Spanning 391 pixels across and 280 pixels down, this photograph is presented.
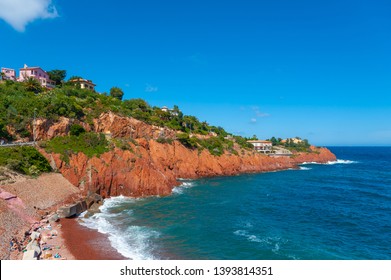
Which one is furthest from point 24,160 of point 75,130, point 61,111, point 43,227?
point 61,111

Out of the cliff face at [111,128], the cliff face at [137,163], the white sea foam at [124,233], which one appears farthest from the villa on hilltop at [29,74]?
the white sea foam at [124,233]

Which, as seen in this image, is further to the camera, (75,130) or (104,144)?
(75,130)

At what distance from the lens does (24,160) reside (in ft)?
102

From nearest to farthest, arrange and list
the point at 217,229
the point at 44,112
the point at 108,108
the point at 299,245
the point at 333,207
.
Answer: the point at 299,245 → the point at 217,229 → the point at 333,207 → the point at 44,112 → the point at 108,108

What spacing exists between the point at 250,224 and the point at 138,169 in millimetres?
21887

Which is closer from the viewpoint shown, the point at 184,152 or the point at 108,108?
the point at 108,108

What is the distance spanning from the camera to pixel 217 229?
1025 inches

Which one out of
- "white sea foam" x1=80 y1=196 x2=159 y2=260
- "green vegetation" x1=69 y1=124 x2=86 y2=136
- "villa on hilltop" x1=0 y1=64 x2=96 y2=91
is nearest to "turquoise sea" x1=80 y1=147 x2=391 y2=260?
"white sea foam" x1=80 y1=196 x2=159 y2=260

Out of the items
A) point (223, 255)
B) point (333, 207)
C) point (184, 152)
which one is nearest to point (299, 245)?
point (223, 255)

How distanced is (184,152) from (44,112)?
30682mm

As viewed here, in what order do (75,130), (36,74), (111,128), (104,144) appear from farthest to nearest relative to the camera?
(36,74) < (111,128) < (75,130) < (104,144)

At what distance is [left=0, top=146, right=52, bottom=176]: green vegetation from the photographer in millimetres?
29038

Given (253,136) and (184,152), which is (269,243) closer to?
(184,152)

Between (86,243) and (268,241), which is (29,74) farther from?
(268,241)
